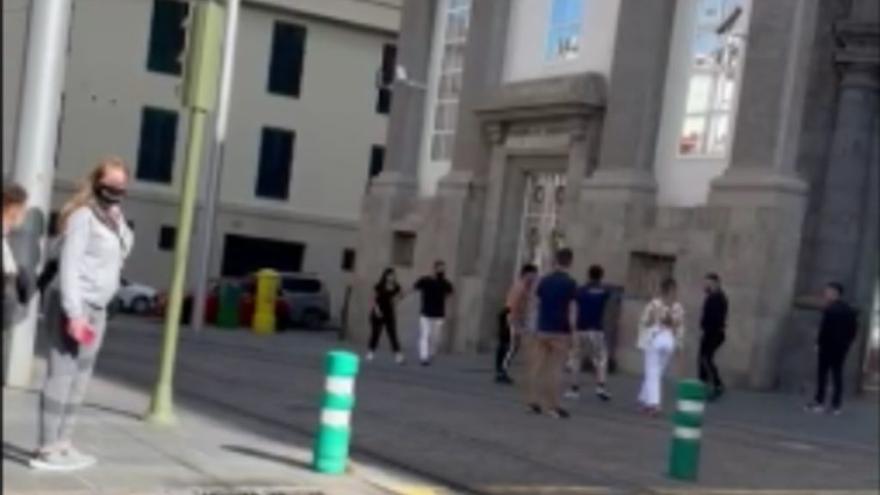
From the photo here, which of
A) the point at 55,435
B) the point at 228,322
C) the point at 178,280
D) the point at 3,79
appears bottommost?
the point at 228,322

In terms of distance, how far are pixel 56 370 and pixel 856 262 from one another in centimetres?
1647

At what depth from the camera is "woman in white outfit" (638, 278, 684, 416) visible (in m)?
17.4

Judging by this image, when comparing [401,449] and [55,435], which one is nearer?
[55,435]

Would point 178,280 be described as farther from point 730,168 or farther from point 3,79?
point 730,168

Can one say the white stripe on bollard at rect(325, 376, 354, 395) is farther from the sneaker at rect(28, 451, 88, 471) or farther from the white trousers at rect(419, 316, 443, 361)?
the white trousers at rect(419, 316, 443, 361)

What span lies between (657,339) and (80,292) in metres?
10.3

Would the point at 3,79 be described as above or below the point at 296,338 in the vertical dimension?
above

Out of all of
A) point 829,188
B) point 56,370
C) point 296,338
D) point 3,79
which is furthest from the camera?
point 296,338

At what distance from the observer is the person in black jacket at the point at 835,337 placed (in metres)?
19.5

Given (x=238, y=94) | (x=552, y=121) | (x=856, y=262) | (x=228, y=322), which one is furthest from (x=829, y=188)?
(x=238, y=94)

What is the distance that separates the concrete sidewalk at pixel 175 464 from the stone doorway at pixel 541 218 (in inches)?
631

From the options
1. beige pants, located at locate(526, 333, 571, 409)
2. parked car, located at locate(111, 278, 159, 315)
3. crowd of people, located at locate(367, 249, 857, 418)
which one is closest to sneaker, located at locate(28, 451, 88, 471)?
crowd of people, located at locate(367, 249, 857, 418)

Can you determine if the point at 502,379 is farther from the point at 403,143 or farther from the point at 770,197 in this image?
the point at 403,143

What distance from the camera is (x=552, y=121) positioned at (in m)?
27.2
